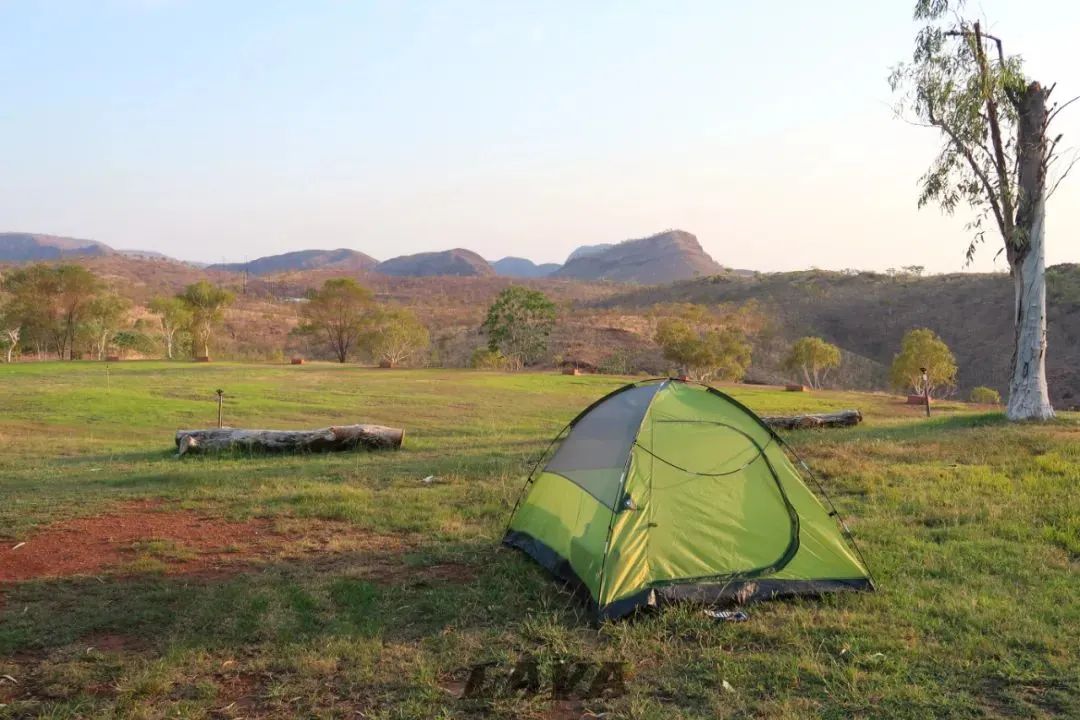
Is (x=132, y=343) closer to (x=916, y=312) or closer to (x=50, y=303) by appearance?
(x=50, y=303)

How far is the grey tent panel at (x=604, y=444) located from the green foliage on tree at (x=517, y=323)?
124ft

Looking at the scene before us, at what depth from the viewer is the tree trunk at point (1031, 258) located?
1553cm

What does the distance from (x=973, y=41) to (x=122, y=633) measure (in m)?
18.4

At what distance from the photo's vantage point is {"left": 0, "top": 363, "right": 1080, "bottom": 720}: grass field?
15.0ft

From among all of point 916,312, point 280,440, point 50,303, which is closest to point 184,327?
point 50,303

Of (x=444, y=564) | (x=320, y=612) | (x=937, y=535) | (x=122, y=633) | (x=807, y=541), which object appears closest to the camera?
(x=122, y=633)

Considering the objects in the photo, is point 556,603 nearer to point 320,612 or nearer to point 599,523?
point 599,523

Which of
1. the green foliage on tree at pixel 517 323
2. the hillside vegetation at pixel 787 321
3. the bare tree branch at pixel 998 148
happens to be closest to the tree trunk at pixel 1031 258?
the bare tree branch at pixel 998 148

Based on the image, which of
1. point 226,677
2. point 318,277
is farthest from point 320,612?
point 318,277

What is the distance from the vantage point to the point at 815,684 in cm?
470

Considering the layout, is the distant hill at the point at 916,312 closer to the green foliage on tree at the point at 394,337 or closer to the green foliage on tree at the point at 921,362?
the green foliage on tree at the point at 921,362

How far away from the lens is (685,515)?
21.1 feet

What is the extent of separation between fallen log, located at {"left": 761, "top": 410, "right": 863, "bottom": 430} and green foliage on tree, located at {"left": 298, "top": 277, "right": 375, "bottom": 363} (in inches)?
1487

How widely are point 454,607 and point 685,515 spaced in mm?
2052
